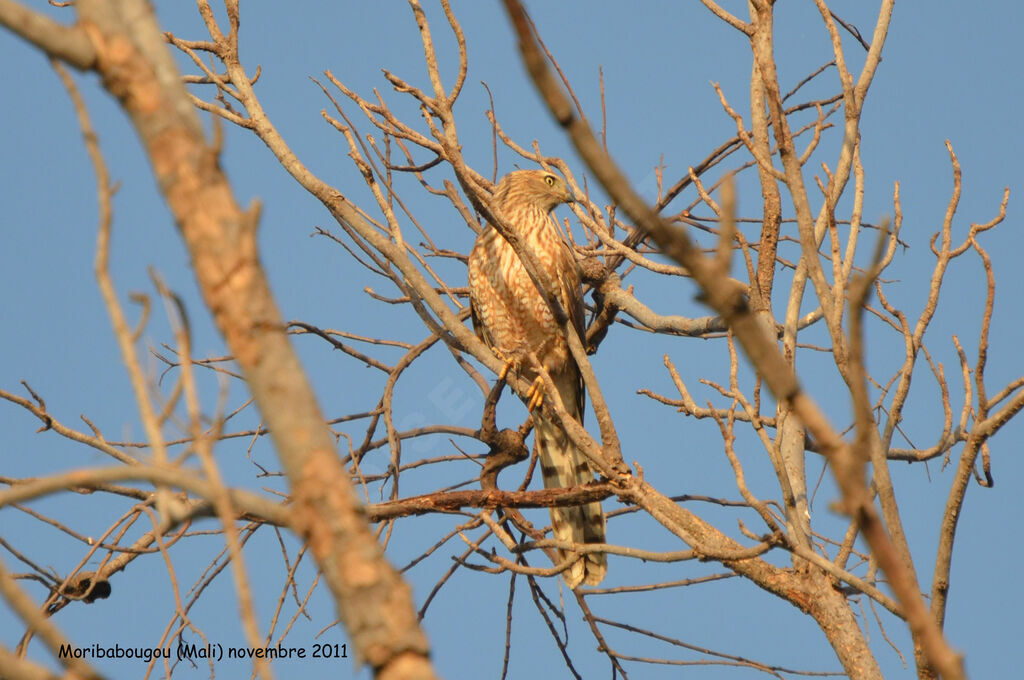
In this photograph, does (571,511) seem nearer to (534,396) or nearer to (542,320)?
(534,396)

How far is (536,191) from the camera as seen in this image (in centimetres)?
547

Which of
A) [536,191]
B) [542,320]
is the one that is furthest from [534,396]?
[536,191]

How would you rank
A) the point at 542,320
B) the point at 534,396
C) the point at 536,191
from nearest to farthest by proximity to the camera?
the point at 534,396
the point at 542,320
the point at 536,191

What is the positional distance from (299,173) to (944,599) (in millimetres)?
2401

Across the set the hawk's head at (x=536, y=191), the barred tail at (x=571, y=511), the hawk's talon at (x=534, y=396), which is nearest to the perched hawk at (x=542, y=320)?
the barred tail at (x=571, y=511)

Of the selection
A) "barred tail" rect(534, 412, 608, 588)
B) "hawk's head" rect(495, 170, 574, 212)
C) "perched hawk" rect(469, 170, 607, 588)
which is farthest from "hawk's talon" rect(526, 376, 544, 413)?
"hawk's head" rect(495, 170, 574, 212)

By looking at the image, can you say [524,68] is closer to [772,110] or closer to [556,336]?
[772,110]

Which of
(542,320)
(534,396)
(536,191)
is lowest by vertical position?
(534,396)

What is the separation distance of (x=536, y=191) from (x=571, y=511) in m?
1.81

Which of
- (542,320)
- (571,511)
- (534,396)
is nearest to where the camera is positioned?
(534,396)

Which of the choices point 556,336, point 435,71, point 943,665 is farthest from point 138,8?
point 556,336

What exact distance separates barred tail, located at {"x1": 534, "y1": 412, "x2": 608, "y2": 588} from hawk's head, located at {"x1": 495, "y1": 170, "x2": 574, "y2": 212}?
51.0 inches

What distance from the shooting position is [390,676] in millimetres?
1088

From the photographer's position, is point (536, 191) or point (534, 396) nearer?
point (534, 396)
